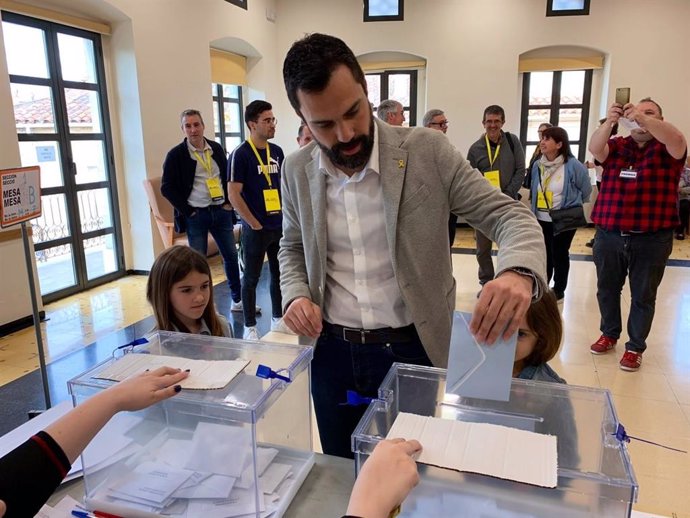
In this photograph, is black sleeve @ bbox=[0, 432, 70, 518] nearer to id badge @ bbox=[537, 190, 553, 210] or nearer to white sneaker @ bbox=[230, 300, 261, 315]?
A: white sneaker @ bbox=[230, 300, 261, 315]

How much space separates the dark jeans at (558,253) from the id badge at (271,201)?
2086mm

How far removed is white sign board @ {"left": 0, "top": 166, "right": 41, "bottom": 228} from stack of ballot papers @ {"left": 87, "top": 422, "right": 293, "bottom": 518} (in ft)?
5.14

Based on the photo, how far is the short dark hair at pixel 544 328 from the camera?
1.45 m

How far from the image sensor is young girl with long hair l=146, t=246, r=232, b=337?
1838mm

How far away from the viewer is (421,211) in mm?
1200

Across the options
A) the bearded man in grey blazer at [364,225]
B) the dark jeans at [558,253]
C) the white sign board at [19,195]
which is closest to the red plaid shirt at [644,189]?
the dark jeans at [558,253]

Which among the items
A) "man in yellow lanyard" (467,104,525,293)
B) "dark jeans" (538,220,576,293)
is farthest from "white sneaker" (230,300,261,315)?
"dark jeans" (538,220,576,293)

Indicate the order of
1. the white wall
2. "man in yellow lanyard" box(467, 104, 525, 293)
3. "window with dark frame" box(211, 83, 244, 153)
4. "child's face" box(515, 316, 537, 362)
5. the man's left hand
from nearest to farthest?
1. the man's left hand
2. "child's face" box(515, 316, 537, 362)
3. "man in yellow lanyard" box(467, 104, 525, 293)
4. "window with dark frame" box(211, 83, 244, 153)
5. the white wall

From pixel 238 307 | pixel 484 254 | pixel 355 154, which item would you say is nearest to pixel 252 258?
pixel 238 307

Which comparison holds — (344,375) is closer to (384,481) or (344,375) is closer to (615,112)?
(384,481)

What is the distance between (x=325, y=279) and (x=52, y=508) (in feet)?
2.35

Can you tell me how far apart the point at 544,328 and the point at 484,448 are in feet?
2.36

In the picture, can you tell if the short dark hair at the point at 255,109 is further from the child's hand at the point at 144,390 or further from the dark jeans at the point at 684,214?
the dark jeans at the point at 684,214

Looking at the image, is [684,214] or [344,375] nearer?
[344,375]
